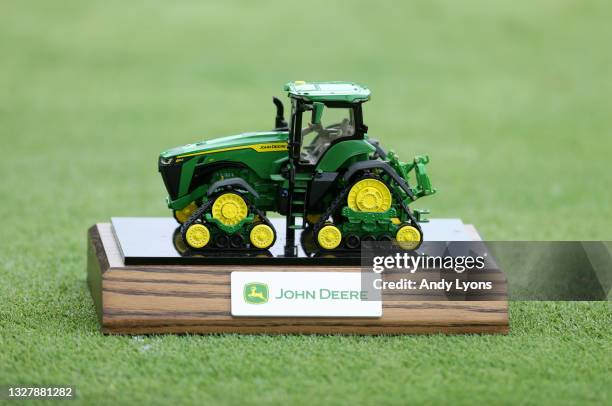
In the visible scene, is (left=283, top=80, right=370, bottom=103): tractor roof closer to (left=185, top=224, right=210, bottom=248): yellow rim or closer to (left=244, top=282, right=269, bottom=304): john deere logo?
(left=185, top=224, right=210, bottom=248): yellow rim

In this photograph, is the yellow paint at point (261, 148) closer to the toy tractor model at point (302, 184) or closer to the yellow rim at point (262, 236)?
the toy tractor model at point (302, 184)

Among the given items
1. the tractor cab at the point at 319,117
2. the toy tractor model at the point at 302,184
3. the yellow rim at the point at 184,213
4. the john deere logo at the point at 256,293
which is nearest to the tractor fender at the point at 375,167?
the toy tractor model at the point at 302,184

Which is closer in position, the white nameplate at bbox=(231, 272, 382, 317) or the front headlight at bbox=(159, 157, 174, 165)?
the white nameplate at bbox=(231, 272, 382, 317)

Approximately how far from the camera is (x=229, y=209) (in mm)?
6391

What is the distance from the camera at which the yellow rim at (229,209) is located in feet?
21.0

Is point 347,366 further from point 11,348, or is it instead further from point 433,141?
point 433,141

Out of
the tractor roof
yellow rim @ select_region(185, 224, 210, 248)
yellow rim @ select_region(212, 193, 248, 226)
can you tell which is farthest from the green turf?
the tractor roof

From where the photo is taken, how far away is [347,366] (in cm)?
587

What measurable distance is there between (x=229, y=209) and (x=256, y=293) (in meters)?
0.50

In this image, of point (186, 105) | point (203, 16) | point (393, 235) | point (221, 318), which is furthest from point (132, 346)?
point (203, 16)

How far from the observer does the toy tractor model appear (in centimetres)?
641

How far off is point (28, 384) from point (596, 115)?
9.52m

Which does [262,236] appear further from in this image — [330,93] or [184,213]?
[330,93]

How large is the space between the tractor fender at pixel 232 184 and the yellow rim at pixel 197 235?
0.63ft
